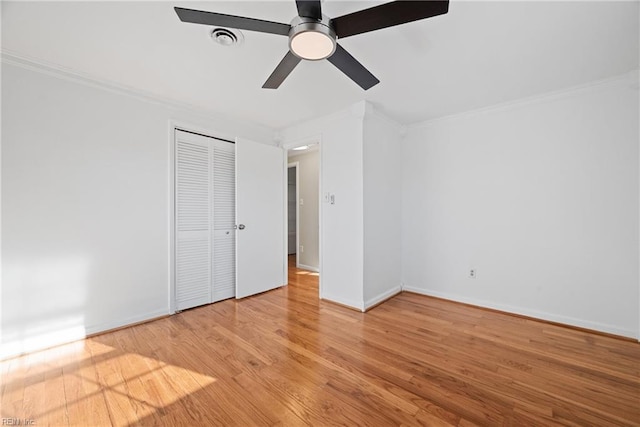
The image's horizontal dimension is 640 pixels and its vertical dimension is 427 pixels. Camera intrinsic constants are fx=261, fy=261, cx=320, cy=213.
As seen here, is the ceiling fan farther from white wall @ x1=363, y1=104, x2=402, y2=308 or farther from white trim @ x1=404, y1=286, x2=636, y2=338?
white trim @ x1=404, y1=286, x2=636, y2=338

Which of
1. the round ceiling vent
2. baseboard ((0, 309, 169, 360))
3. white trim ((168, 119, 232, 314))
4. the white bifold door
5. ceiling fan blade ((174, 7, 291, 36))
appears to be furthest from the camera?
the white bifold door

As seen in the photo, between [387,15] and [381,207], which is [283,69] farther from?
[381,207]

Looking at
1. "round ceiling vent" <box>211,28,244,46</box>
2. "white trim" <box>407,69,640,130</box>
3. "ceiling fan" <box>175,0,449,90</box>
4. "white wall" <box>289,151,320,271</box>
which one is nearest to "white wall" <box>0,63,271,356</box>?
"round ceiling vent" <box>211,28,244,46</box>

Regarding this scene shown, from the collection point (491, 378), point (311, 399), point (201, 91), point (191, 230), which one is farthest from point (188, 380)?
point (201, 91)

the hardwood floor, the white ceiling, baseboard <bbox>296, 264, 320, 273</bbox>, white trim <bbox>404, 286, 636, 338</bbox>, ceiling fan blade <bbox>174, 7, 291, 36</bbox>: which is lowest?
the hardwood floor

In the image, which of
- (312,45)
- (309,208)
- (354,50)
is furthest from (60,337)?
(309,208)

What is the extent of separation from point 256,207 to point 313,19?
A: 2510 mm

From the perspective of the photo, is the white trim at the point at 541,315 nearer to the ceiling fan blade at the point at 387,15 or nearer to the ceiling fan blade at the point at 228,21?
the ceiling fan blade at the point at 387,15

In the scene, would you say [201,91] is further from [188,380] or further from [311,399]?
[311,399]

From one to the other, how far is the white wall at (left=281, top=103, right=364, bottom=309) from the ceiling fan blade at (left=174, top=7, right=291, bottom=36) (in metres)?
1.67

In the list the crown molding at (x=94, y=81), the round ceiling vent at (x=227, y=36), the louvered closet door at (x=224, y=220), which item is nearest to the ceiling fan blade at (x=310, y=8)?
the round ceiling vent at (x=227, y=36)

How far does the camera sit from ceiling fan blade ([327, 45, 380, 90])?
1567 millimetres

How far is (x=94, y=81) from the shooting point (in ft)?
7.78

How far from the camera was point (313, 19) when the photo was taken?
53.7 inches
